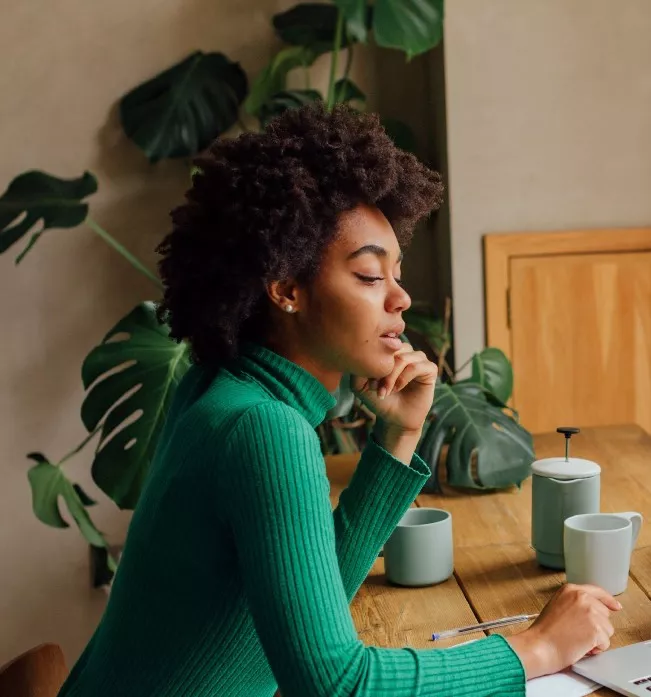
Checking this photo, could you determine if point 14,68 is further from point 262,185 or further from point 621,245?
point 262,185

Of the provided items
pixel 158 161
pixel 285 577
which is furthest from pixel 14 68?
pixel 285 577

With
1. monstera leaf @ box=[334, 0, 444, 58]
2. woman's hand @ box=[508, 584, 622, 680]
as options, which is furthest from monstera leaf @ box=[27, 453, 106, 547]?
woman's hand @ box=[508, 584, 622, 680]

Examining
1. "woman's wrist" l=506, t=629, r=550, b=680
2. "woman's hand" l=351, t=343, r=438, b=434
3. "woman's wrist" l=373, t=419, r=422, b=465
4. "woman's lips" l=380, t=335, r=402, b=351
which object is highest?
"woman's lips" l=380, t=335, r=402, b=351

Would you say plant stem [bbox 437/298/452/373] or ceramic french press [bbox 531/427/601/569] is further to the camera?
plant stem [bbox 437/298/452/373]

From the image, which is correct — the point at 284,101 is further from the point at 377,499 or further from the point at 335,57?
the point at 377,499

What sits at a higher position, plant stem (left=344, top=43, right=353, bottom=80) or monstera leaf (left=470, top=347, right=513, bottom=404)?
plant stem (left=344, top=43, right=353, bottom=80)

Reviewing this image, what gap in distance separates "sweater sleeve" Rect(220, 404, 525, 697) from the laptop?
6.4 inches

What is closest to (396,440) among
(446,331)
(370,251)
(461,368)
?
(370,251)

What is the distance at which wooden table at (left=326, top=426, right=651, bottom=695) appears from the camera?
1282 millimetres

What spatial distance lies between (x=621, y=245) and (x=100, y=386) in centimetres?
142

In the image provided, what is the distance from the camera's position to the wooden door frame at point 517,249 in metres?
2.66

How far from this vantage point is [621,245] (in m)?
2.71

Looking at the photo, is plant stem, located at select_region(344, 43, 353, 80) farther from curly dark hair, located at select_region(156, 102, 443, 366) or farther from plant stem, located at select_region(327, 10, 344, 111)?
curly dark hair, located at select_region(156, 102, 443, 366)

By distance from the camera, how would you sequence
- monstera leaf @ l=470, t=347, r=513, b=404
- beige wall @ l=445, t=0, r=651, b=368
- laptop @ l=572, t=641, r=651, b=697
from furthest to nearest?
beige wall @ l=445, t=0, r=651, b=368 < monstera leaf @ l=470, t=347, r=513, b=404 < laptop @ l=572, t=641, r=651, b=697
